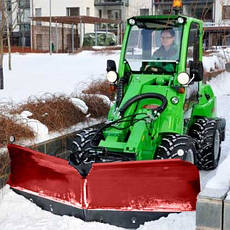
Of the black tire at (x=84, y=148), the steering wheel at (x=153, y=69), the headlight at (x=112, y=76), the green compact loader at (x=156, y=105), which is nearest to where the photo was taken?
the green compact loader at (x=156, y=105)

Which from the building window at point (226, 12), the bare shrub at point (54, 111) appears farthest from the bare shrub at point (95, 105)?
the building window at point (226, 12)

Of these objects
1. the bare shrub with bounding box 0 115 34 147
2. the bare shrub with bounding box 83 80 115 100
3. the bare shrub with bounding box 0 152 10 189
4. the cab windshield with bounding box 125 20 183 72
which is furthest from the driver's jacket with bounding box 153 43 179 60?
the bare shrub with bounding box 83 80 115 100

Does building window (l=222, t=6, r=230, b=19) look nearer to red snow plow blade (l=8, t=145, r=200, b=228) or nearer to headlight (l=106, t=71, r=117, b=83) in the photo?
headlight (l=106, t=71, r=117, b=83)

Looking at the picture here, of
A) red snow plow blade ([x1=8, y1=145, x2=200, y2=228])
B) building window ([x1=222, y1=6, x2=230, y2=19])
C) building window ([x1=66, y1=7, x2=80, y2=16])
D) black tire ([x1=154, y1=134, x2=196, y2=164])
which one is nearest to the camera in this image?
red snow plow blade ([x1=8, y1=145, x2=200, y2=228])

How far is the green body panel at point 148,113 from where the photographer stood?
511cm

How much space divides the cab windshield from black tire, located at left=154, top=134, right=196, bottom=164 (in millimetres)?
1210

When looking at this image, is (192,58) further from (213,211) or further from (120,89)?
(213,211)

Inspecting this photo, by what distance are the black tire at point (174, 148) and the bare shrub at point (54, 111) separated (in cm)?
207

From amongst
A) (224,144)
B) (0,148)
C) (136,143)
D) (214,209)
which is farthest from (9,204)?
(224,144)

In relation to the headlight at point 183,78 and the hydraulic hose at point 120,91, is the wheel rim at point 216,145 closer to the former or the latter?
the headlight at point 183,78

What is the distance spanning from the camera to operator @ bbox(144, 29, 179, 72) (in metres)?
5.98

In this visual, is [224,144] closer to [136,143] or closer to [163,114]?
[163,114]

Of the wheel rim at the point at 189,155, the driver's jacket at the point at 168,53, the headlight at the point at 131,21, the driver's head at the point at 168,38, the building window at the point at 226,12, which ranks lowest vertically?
the wheel rim at the point at 189,155

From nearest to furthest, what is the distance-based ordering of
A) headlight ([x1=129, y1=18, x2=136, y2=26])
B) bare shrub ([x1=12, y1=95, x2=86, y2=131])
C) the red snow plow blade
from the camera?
the red snow plow blade → headlight ([x1=129, y1=18, x2=136, y2=26]) → bare shrub ([x1=12, y1=95, x2=86, y2=131])
